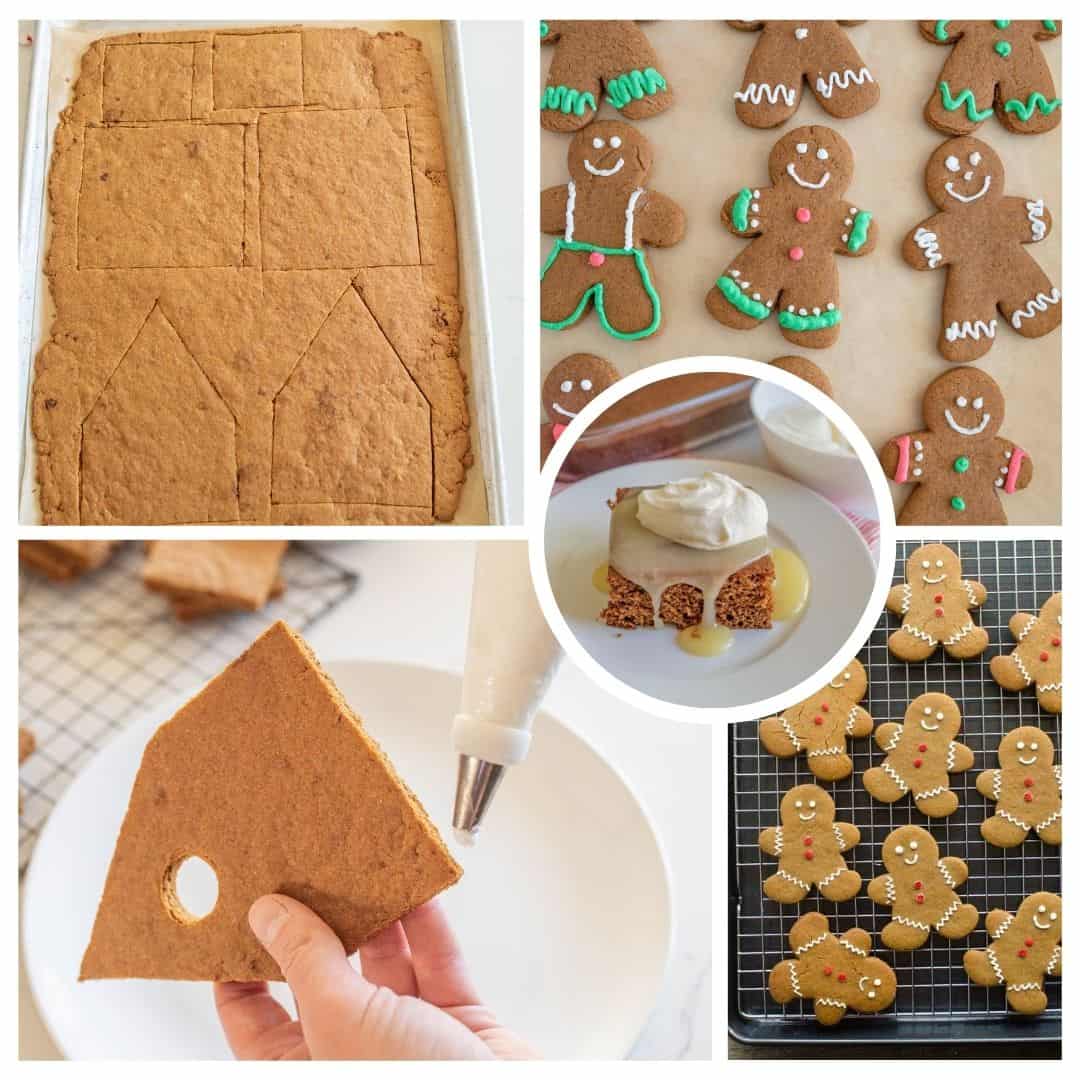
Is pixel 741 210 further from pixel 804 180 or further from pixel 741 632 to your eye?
pixel 741 632

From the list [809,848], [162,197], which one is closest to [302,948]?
[809,848]

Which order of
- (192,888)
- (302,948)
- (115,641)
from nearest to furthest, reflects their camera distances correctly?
1. (302,948)
2. (192,888)
3. (115,641)

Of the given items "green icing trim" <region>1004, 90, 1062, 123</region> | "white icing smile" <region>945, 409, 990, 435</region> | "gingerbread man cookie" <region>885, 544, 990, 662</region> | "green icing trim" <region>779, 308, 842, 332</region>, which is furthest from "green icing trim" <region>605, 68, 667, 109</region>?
"gingerbread man cookie" <region>885, 544, 990, 662</region>

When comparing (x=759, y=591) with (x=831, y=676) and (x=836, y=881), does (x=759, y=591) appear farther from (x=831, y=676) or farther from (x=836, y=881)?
(x=836, y=881)

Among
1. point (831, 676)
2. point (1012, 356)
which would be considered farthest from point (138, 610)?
point (1012, 356)

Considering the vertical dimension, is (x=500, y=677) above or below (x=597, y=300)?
below

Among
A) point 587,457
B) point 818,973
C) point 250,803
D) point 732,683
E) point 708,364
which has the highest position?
point 708,364

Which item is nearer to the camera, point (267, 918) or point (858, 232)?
point (267, 918)
